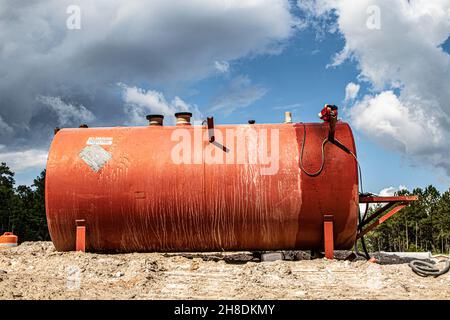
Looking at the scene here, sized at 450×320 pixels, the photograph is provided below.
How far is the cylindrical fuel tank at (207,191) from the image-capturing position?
8.73 m

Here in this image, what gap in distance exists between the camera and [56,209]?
9242mm

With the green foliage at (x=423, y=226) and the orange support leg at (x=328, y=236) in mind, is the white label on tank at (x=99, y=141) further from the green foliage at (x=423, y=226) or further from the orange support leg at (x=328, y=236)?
the green foliage at (x=423, y=226)

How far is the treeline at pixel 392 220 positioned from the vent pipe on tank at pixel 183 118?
4637 centimetres

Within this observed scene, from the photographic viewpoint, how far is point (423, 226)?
6119cm

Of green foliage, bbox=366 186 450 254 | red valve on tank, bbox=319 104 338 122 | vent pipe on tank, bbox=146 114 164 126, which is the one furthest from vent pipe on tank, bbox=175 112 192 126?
green foliage, bbox=366 186 450 254

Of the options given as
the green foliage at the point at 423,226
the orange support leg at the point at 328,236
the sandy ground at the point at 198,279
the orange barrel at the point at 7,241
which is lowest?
the green foliage at the point at 423,226

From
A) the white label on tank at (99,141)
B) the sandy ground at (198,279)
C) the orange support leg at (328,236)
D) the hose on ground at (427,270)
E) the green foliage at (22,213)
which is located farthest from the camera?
the green foliage at (22,213)

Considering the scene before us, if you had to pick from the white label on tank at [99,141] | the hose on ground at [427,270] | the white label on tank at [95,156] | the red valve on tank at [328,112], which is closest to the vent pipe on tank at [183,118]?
the white label on tank at [99,141]

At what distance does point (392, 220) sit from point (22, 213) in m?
49.0

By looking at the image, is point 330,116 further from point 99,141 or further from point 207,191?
point 99,141

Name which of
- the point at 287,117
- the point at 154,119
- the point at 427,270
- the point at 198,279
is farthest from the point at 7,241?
the point at 427,270

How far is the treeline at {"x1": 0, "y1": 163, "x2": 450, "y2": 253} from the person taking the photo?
52.7 m

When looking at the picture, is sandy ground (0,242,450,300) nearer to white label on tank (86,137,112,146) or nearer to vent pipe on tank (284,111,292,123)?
white label on tank (86,137,112,146)
